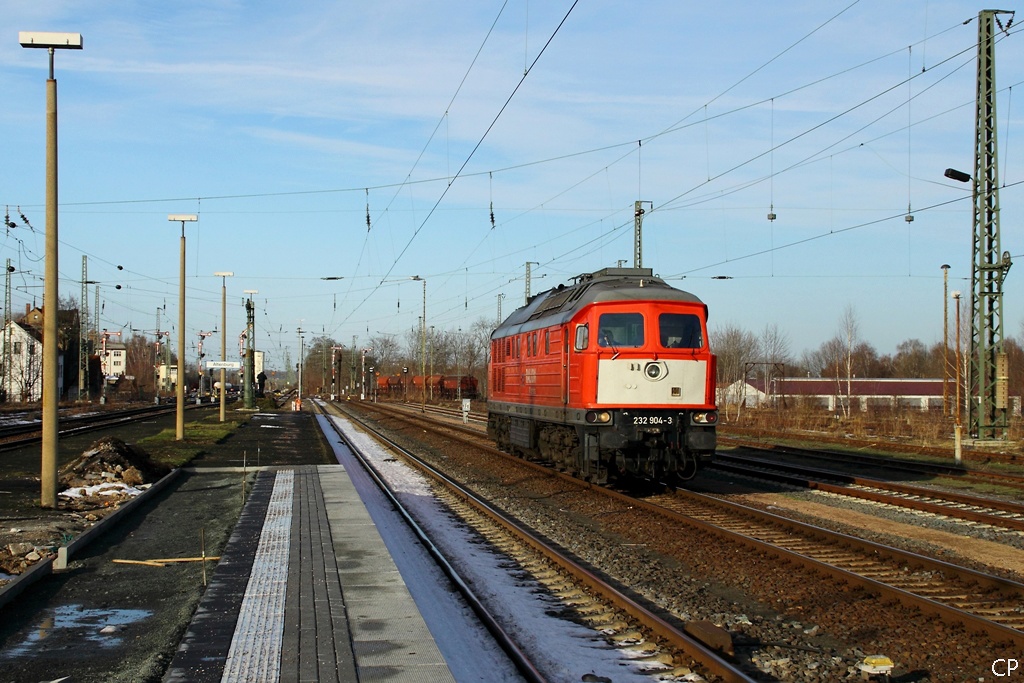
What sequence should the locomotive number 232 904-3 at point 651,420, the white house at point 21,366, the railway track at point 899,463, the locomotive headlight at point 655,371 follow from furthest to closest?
the white house at point 21,366
the railway track at point 899,463
the locomotive headlight at point 655,371
the locomotive number 232 904-3 at point 651,420

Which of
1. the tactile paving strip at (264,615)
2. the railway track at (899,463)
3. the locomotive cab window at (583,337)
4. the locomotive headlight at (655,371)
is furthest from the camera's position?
the railway track at (899,463)

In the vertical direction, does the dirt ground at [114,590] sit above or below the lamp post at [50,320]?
below

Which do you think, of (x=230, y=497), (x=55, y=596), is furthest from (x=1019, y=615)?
(x=230, y=497)

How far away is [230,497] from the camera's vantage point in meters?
16.3

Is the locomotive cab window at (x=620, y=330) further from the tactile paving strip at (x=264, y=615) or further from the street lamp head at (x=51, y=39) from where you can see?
the street lamp head at (x=51, y=39)

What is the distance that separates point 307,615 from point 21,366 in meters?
70.0

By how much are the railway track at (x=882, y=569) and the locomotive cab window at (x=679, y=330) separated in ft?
10.5

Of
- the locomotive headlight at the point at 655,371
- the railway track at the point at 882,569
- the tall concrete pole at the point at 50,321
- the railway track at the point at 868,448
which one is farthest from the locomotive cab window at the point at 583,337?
the railway track at the point at 868,448

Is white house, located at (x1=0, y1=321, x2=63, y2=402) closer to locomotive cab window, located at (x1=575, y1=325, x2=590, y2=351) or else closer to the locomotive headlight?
locomotive cab window, located at (x1=575, y1=325, x2=590, y2=351)

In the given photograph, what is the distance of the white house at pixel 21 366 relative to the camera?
60156 mm

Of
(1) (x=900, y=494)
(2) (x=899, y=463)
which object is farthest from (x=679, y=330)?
(2) (x=899, y=463)

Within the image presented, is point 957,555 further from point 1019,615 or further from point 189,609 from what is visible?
point 189,609

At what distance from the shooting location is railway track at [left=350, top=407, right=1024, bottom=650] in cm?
795

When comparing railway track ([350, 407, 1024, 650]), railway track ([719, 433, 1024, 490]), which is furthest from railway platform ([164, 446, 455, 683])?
railway track ([719, 433, 1024, 490])
